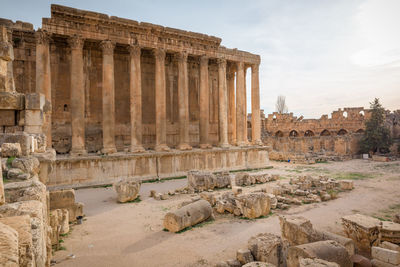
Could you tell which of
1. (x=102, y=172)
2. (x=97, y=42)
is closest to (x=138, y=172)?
(x=102, y=172)

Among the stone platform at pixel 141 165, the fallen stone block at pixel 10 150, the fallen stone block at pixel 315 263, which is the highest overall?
the fallen stone block at pixel 10 150

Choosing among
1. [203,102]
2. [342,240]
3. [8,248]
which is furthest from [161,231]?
[203,102]

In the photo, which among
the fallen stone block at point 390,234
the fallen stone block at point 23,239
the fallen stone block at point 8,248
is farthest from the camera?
the fallen stone block at point 390,234

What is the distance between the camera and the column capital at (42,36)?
13833 millimetres

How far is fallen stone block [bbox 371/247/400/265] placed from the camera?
16.9 feet

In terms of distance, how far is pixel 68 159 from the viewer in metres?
13.6

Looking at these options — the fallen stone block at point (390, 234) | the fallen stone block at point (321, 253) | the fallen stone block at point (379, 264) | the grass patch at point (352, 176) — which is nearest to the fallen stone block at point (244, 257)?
the fallen stone block at point (321, 253)

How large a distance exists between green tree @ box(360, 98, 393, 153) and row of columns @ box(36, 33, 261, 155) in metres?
16.0

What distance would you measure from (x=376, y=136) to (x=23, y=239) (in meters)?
33.7

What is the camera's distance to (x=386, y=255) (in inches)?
208

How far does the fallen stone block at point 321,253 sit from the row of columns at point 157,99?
40.8 ft

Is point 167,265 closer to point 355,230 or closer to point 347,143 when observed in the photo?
point 355,230

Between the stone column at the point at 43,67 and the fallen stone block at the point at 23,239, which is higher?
the stone column at the point at 43,67

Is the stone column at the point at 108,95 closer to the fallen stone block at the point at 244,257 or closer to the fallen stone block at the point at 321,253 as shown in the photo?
the fallen stone block at the point at 244,257
